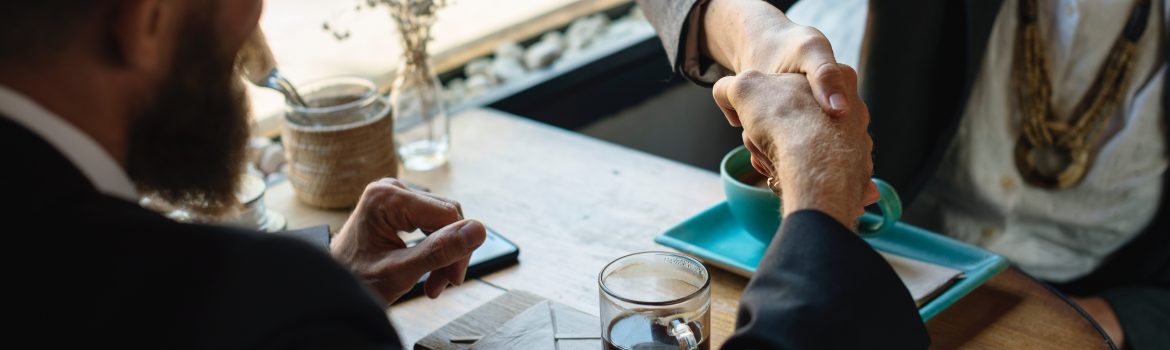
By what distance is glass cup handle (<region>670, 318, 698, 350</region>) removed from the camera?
833 millimetres

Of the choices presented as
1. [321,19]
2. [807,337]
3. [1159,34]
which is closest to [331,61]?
[321,19]

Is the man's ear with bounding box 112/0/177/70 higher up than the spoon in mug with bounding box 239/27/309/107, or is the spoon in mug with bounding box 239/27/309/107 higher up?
the man's ear with bounding box 112/0/177/70

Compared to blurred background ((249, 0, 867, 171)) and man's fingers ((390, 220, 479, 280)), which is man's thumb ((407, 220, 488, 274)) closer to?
man's fingers ((390, 220, 479, 280))

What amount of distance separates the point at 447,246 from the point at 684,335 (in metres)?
0.25

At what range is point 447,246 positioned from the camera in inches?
37.2

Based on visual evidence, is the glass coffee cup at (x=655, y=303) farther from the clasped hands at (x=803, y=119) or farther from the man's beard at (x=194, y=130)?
the man's beard at (x=194, y=130)

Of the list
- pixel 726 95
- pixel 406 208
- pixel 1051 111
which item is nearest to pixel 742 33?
pixel 726 95

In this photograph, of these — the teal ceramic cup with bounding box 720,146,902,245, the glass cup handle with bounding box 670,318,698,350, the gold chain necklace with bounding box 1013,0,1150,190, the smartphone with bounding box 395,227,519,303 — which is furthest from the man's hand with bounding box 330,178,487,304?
the gold chain necklace with bounding box 1013,0,1150,190

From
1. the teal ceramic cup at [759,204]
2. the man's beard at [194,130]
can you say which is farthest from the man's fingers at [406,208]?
the teal ceramic cup at [759,204]

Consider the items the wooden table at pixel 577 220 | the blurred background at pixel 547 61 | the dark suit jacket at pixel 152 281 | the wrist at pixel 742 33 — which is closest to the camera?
the dark suit jacket at pixel 152 281

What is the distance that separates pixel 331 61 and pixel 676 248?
54.2 inches

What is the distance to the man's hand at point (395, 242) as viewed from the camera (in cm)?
97

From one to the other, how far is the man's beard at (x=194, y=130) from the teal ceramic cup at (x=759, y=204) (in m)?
0.58

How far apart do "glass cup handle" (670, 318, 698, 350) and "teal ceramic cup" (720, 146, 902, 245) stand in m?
0.30
